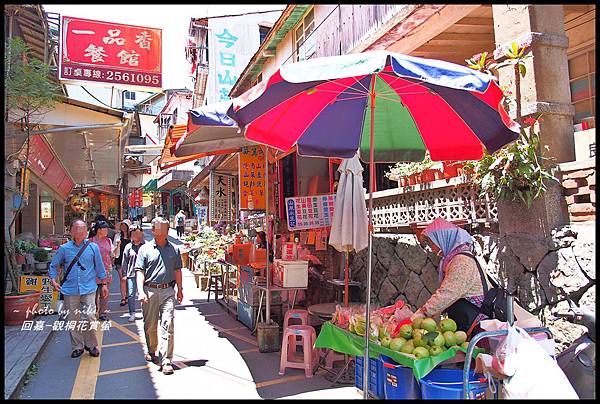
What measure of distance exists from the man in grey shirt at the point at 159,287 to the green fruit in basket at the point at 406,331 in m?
3.33

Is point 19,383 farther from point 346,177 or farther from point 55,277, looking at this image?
point 346,177

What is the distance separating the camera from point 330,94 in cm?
508

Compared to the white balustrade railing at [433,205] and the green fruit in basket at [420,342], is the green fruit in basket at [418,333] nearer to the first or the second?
the green fruit in basket at [420,342]

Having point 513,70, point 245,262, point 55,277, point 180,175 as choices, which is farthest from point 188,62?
point 513,70

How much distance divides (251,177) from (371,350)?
647 cm

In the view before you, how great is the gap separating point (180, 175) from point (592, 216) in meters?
24.3

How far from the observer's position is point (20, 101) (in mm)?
7664

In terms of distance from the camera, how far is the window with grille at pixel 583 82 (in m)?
7.92

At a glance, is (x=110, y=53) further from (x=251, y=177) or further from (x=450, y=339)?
(x=450, y=339)

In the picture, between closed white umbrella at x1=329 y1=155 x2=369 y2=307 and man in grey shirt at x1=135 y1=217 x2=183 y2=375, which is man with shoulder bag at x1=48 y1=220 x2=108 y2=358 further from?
A: closed white umbrella at x1=329 y1=155 x2=369 y2=307

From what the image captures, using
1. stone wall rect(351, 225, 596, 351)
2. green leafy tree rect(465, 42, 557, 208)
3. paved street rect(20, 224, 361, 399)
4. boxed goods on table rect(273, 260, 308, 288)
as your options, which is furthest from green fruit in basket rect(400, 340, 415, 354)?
boxed goods on table rect(273, 260, 308, 288)

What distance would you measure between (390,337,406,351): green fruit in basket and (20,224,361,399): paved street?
1226 mm

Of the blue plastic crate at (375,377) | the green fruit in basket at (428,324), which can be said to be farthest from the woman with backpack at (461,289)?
the blue plastic crate at (375,377)

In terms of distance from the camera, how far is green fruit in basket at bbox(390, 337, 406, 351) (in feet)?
13.4
